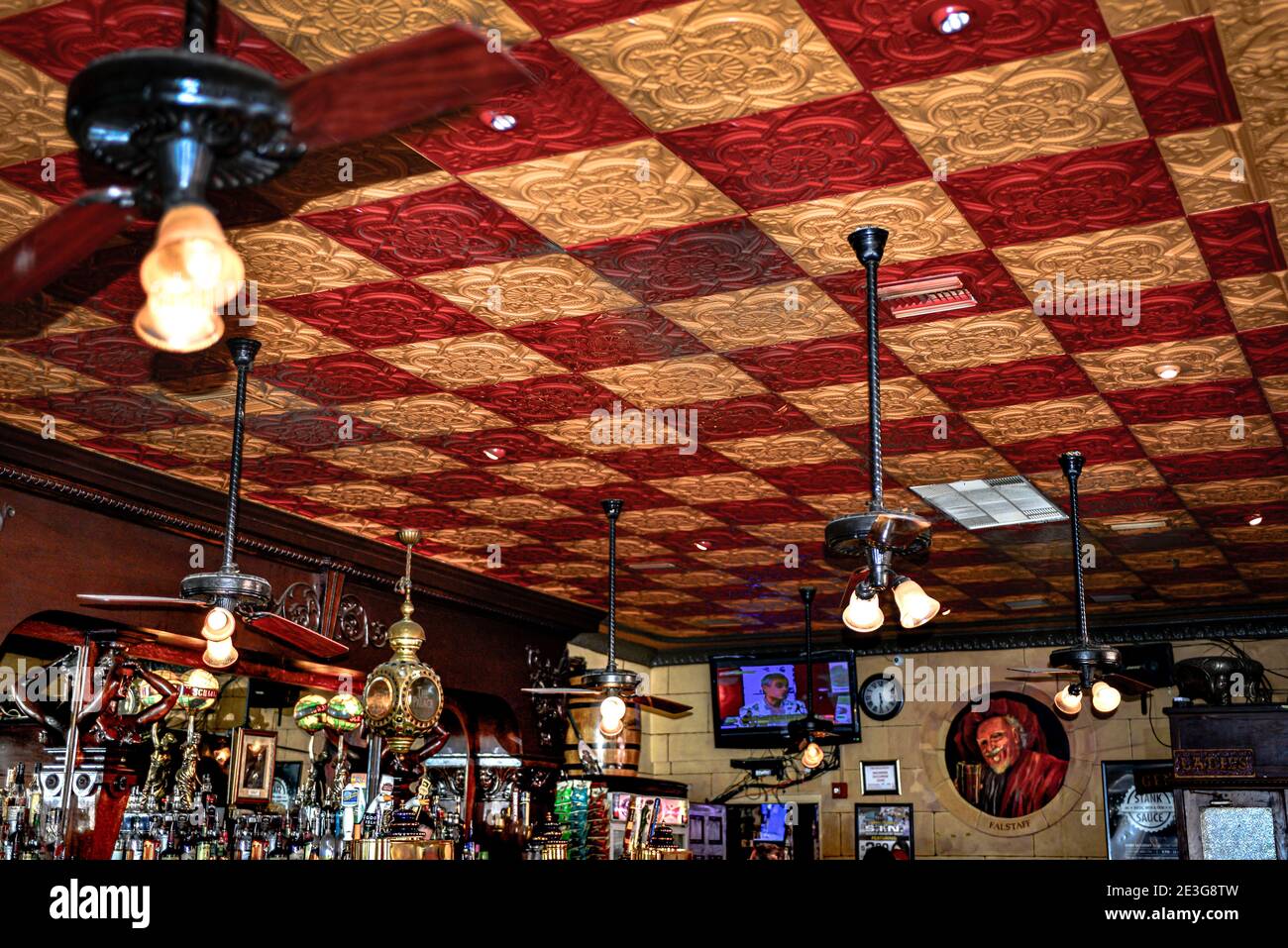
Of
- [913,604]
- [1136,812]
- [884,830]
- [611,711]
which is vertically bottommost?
[884,830]

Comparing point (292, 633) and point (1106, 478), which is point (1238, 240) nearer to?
point (1106, 478)

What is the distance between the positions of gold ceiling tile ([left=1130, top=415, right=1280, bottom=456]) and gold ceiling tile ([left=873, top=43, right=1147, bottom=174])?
2.90 m

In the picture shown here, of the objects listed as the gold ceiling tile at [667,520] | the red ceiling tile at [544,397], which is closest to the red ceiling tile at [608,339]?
the red ceiling tile at [544,397]

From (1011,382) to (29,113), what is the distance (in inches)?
161

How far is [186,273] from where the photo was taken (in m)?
2.09

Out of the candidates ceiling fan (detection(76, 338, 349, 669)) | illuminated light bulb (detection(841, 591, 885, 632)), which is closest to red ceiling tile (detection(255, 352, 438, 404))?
ceiling fan (detection(76, 338, 349, 669))

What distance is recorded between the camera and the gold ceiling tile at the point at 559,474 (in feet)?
23.2

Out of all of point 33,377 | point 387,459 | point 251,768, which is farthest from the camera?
point 251,768

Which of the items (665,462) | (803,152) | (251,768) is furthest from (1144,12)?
(251,768)

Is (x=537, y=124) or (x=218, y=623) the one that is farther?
(x=218, y=623)

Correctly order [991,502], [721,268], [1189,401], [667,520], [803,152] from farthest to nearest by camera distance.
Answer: [667,520] < [991,502] < [1189,401] < [721,268] < [803,152]

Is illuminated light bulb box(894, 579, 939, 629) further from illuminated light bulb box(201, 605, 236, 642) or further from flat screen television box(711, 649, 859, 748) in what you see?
flat screen television box(711, 649, 859, 748)
